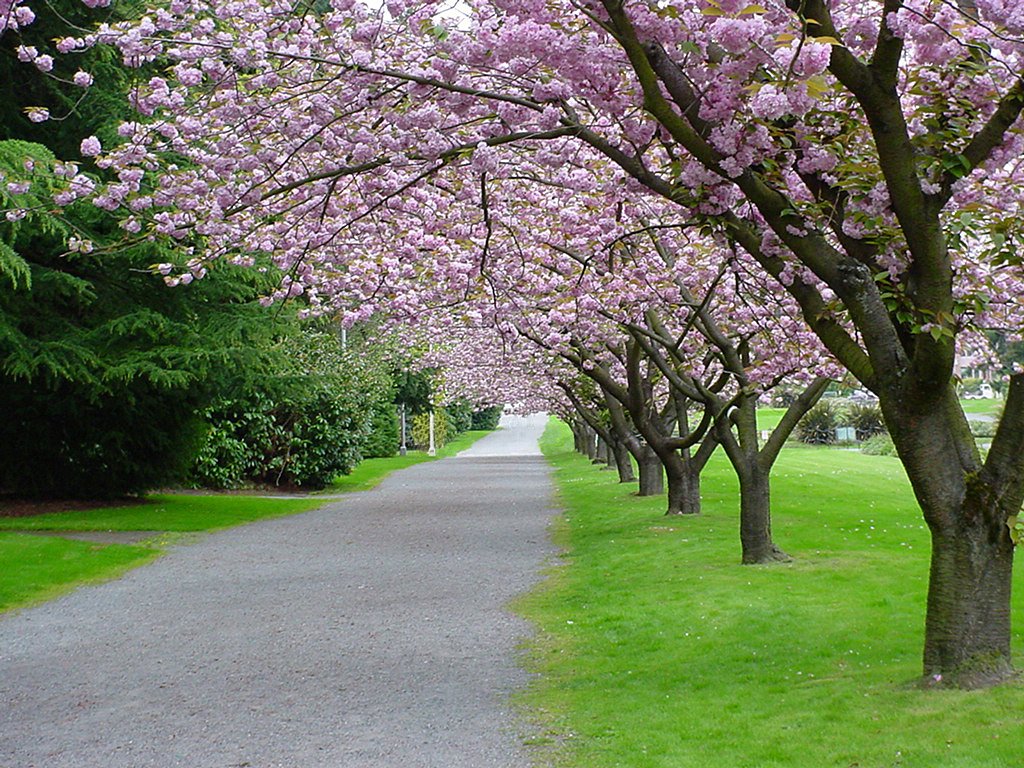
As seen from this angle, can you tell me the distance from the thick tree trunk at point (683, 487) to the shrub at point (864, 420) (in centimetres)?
3860

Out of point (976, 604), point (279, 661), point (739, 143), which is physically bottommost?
point (279, 661)

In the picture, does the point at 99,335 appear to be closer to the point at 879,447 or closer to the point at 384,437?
the point at 384,437

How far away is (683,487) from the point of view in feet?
59.3

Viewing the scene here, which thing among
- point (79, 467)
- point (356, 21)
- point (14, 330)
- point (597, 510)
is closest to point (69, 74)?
point (14, 330)

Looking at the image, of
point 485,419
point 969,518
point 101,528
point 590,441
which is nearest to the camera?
point 969,518

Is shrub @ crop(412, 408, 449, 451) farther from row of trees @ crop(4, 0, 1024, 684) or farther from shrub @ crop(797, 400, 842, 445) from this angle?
row of trees @ crop(4, 0, 1024, 684)

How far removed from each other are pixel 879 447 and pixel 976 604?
43.7 metres

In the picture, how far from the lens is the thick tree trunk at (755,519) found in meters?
12.6

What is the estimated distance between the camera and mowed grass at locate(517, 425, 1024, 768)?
5664 mm

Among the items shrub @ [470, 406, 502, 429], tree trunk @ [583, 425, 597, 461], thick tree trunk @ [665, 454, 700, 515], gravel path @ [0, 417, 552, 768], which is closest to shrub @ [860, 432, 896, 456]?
tree trunk @ [583, 425, 597, 461]

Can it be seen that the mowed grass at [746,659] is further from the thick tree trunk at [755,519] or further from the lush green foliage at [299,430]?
the lush green foliage at [299,430]

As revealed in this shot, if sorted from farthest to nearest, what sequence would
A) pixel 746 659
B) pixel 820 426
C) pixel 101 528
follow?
1. pixel 820 426
2. pixel 101 528
3. pixel 746 659

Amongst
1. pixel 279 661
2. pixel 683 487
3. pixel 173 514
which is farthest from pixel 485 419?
pixel 279 661

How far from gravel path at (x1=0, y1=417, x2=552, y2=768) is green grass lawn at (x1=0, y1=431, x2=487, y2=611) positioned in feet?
1.86
